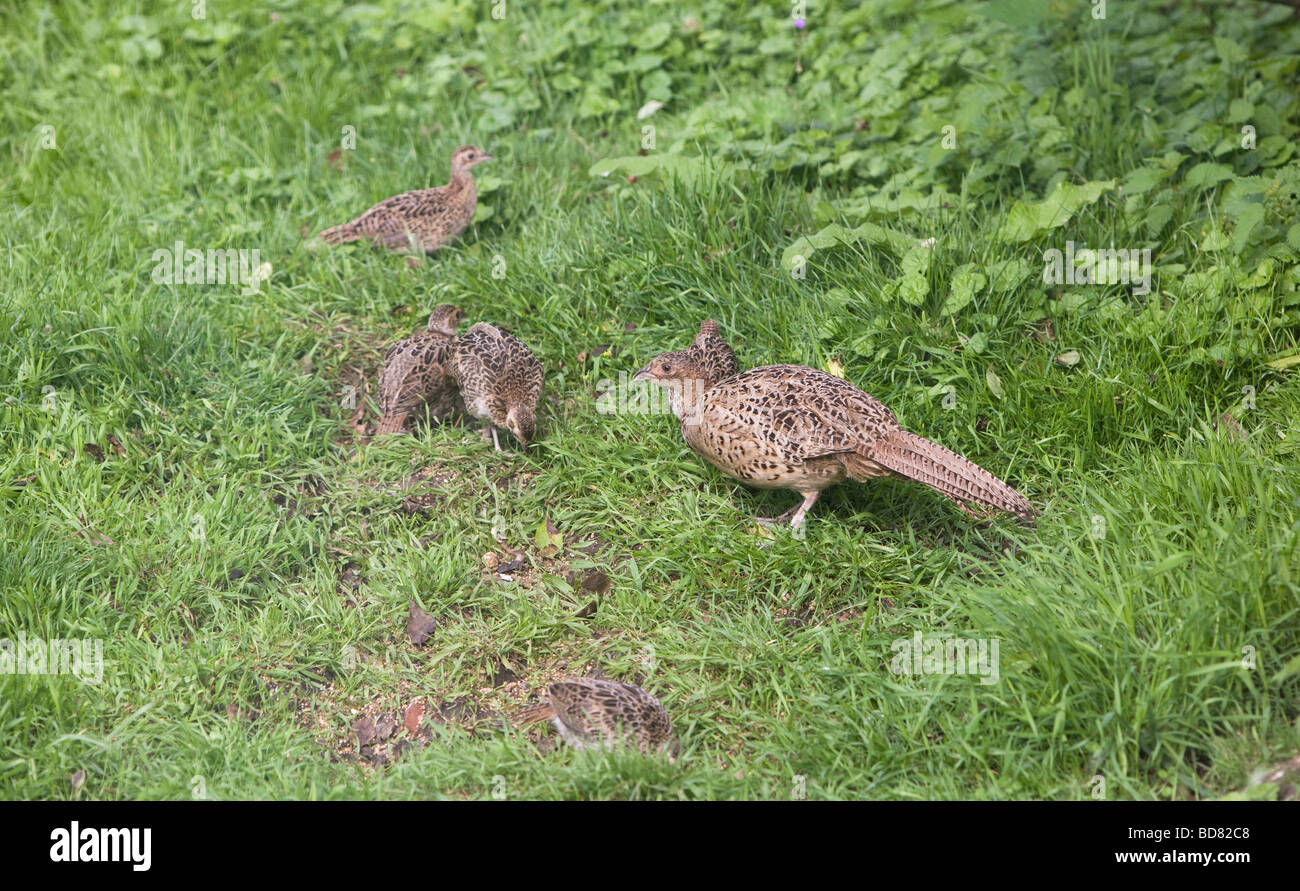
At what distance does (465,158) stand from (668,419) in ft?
7.85

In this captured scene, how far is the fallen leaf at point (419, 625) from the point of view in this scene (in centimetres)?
499

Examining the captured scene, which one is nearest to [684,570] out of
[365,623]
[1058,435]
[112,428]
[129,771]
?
[365,623]

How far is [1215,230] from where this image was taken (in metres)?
5.75

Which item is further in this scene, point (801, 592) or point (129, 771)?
point (801, 592)

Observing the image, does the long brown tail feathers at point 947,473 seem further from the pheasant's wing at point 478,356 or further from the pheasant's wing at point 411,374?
the pheasant's wing at point 411,374

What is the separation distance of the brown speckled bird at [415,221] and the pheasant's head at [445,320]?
68 cm

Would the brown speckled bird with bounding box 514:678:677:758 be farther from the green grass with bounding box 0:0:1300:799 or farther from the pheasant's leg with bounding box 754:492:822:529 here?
the pheasant's leg with bounding box 754:492:822:529

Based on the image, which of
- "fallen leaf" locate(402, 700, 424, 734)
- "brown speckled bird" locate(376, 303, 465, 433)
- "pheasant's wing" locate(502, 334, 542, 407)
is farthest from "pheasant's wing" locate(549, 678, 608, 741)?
"brown speckled bird" locate(376, 303, 465, 433)

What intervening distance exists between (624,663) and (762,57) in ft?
15.7

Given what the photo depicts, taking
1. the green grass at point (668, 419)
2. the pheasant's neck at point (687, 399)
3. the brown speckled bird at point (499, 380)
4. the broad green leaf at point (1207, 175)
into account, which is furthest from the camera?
the broad green leaf at point (1207, 175)

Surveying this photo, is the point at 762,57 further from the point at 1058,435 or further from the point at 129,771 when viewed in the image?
the point at 129,771

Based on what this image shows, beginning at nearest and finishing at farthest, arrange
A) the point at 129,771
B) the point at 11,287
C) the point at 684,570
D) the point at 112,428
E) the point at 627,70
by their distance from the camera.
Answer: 1. the point at 129,771
2. the point at 684,570
3. the point at 112,428
4. the point at 11,287
5. the point at 627,70

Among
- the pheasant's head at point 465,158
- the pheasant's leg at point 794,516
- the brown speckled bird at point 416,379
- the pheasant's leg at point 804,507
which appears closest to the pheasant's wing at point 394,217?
the pheasant's head at point 465,158

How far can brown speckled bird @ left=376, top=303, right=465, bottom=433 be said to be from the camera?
19.4 feet
